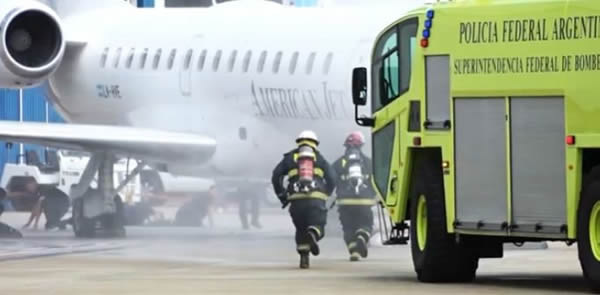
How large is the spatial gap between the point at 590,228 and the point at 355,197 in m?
7.69

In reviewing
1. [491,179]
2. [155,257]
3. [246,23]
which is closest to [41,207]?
[246,23]

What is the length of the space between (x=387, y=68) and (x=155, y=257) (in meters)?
5.00

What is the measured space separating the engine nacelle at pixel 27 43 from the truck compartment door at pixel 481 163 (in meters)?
12.2

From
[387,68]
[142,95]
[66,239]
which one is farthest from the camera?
[142,95]

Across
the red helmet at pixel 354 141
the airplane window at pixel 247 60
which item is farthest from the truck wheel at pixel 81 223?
the red helmet at pixel 354 141

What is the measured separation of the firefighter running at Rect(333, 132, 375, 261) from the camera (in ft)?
75.6

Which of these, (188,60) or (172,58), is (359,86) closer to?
(188,60)

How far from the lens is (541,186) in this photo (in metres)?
17.0

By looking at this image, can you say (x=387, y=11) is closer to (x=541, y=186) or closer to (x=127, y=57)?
(x=127, y=57)

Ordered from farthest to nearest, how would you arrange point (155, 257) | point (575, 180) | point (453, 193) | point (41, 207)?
1. point (41, 207)
2. point (155, 257)
3. point (453, 193)
4. point (575, 180)

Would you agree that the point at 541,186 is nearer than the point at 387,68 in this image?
Yes

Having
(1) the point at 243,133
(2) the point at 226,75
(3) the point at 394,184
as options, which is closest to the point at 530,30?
(3) the point at 394,184

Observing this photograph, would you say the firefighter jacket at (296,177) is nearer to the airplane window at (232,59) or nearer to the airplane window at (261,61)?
the airplane window at (261,61)

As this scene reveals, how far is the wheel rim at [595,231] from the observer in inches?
640
